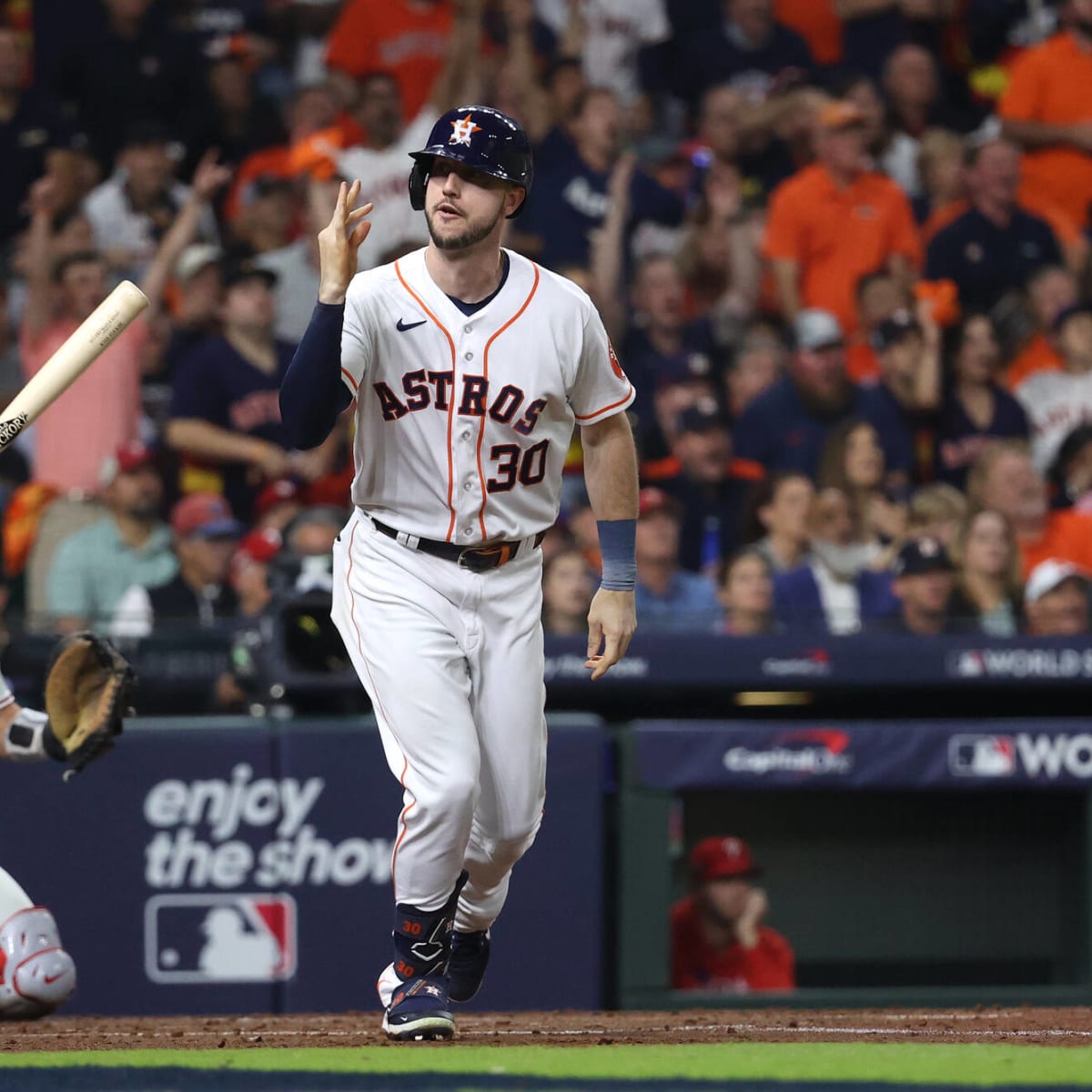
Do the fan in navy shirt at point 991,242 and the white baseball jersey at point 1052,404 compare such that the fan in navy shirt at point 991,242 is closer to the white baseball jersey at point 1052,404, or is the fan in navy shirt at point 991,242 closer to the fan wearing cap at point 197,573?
the white baseball jersey at point 1052,404

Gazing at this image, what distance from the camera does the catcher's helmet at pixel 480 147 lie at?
4094 mm

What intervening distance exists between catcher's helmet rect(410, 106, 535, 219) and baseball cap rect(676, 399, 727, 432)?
3716 millimetres

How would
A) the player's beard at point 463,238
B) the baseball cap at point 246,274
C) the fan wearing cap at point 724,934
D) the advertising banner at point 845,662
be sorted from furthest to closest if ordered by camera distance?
the baseball cap at point 246,274, the advertising banner at point 845,662, the fan wearing cap at point 724,934, the player's beard at point 463,238

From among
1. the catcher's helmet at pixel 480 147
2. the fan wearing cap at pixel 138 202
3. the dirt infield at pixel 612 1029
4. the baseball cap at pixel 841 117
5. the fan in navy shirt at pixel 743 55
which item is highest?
the fan in navy shirt at pixel 743 55

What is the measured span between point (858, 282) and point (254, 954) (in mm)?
4240

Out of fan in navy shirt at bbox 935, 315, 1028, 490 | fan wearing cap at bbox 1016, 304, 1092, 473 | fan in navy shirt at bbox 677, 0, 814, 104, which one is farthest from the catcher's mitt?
fan in navy shirt at bbox 677, 0, 814, 104

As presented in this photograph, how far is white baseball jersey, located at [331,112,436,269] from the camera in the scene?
836 centimetres

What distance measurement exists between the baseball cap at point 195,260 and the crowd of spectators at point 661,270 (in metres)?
0.03

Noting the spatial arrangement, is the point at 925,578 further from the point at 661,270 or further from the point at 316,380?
the point at 316,380

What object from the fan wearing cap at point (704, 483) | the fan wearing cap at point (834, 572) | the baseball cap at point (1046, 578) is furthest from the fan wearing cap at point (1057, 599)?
the fan wearing cap at point (704, 483)

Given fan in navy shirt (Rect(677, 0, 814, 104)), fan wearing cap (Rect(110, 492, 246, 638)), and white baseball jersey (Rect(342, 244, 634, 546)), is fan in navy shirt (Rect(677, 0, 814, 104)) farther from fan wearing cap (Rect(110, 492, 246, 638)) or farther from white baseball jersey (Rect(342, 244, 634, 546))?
white baseball jersey (Rect(342, 244, 634, 546))

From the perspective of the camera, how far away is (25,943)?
4320 mm

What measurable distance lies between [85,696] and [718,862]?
2369 mm

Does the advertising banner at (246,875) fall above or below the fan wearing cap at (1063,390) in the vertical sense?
below
